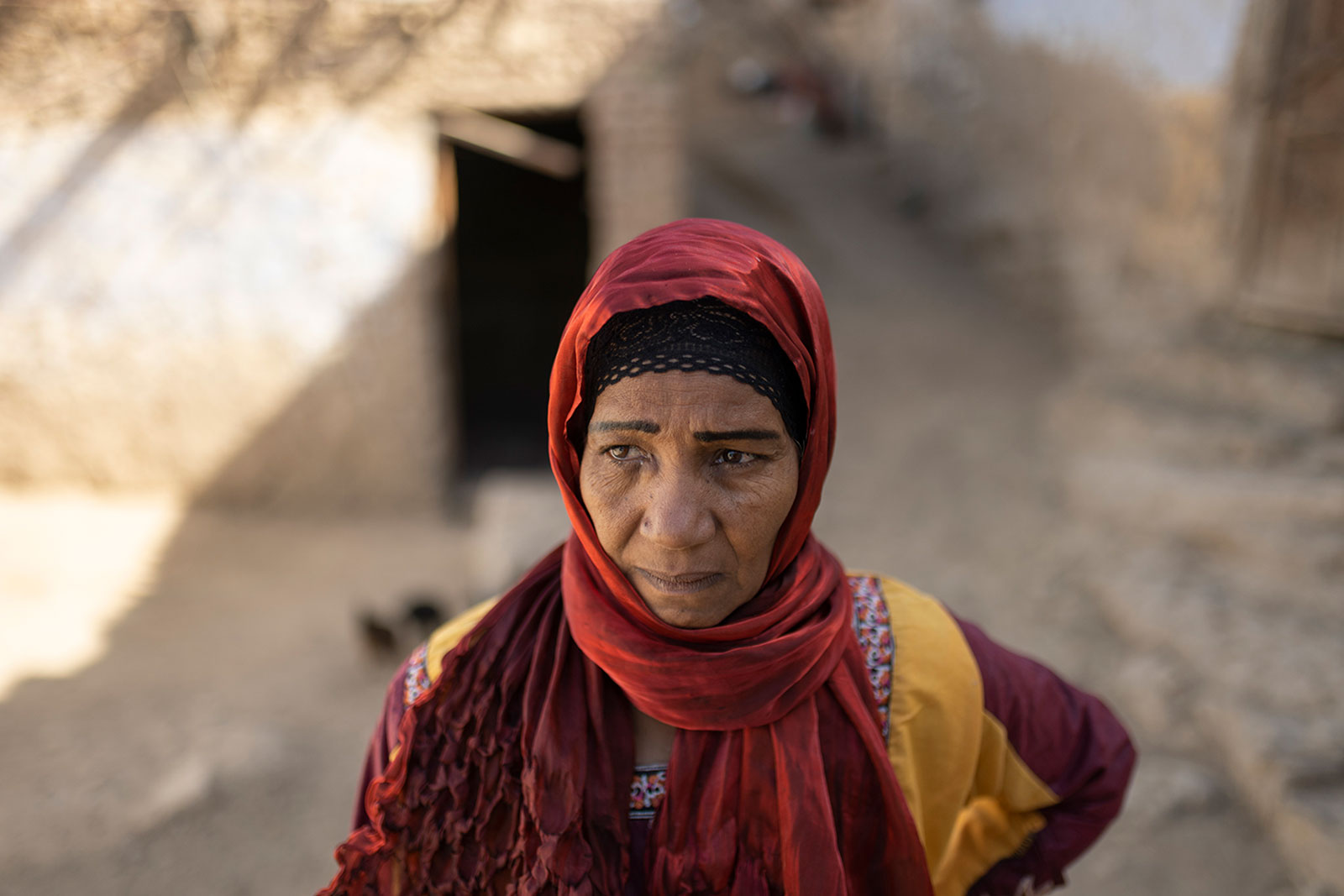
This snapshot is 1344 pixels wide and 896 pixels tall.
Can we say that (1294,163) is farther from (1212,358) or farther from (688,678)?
(688,678)

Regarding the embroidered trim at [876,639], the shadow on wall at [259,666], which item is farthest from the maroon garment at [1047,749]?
the shadow on wall at [259,666]

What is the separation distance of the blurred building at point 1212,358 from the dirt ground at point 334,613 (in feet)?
0.76

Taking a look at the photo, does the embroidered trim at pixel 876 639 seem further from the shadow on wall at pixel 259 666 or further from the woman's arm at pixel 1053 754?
the shadow on wall at pixel 259 666

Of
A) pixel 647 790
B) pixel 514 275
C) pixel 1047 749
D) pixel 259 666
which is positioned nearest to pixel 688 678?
pixel 647 790

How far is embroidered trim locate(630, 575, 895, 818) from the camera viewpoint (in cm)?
125

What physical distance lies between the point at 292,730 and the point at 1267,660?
360 centimetres

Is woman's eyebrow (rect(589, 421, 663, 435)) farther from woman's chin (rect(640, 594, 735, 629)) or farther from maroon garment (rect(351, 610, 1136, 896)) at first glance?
maroon garment (rect(351, 610, 1136, 896))

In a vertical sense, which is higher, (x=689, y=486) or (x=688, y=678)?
(x=689, y=486)

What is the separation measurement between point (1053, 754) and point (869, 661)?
13.5 inches

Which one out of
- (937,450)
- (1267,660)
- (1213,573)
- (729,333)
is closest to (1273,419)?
(1213,573)

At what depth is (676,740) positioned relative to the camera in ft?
4.05

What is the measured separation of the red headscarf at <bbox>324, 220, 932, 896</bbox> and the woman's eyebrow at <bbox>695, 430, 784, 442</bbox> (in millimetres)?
91

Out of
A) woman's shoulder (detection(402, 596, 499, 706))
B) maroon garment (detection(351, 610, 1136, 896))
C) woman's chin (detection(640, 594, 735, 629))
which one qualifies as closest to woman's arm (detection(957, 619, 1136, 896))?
maroon garment (detection(351, 610, 1136, 896))

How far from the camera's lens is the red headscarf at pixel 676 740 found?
117cm
